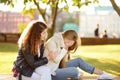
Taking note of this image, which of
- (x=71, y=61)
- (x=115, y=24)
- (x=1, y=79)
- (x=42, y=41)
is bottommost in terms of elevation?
(x=115, y=24)

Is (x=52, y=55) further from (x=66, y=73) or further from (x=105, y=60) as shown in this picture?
(x=105, y=60)

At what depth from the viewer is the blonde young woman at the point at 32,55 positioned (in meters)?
6.50

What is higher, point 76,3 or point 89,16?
point 76,3

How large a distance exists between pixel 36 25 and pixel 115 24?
167ft

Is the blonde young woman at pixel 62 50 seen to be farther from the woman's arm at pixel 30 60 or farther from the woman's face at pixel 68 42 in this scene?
the woman's arm at pixel 30 60

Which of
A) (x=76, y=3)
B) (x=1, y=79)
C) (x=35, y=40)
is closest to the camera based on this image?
(x=35, y=40)

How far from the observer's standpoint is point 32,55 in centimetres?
651

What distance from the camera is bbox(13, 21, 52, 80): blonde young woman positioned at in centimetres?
650

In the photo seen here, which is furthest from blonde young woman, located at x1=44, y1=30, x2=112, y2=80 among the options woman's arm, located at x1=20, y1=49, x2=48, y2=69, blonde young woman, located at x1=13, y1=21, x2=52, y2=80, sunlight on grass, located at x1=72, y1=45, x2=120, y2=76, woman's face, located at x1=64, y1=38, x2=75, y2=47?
sunlight on grass, located at x1=72, y1=45, x2=120, y2=76

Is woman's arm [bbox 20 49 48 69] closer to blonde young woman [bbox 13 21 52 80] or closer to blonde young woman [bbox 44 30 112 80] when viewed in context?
blonde young woman [bbox 13 21 52 80]

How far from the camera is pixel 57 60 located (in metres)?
7.04

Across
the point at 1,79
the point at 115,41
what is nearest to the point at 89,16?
the point at 115,41

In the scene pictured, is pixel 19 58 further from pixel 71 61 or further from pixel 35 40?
pixel 71 61

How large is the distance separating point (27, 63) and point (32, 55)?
176 millimetres
